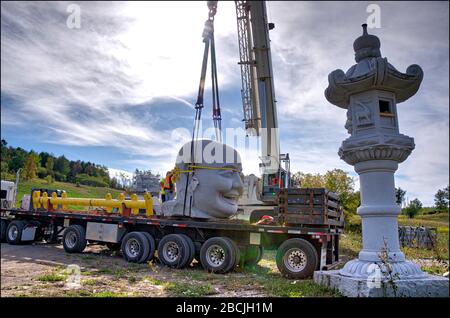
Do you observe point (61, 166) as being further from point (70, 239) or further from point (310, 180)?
point (310, 180)

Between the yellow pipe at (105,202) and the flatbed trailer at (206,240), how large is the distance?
0.39 metres

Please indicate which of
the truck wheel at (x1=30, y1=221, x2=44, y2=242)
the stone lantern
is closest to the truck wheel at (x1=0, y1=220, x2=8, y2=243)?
the truck wheel at (x1=30, y1=221, x2=44, y2=242)

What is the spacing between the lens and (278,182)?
607 inches

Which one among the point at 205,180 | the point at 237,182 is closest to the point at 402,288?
the point at 237,182

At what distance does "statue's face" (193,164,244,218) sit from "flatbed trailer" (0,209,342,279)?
41 cm

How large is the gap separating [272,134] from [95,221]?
857cm

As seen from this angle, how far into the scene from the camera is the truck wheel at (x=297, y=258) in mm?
8622

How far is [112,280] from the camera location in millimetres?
7938

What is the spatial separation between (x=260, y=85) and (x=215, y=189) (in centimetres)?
818

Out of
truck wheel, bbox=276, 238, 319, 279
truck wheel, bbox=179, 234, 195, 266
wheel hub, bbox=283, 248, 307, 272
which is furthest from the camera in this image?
truck wheel, bbox=179, 234, 195, 266

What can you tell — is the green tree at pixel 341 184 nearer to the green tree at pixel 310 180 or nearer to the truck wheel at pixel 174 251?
the green tree at pixel 310 180

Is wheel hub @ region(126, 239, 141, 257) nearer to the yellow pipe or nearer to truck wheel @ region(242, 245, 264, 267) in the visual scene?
the yellow pipe

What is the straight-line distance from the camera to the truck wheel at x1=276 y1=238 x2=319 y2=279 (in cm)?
862

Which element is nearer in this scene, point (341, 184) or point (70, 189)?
point (70, 189)
